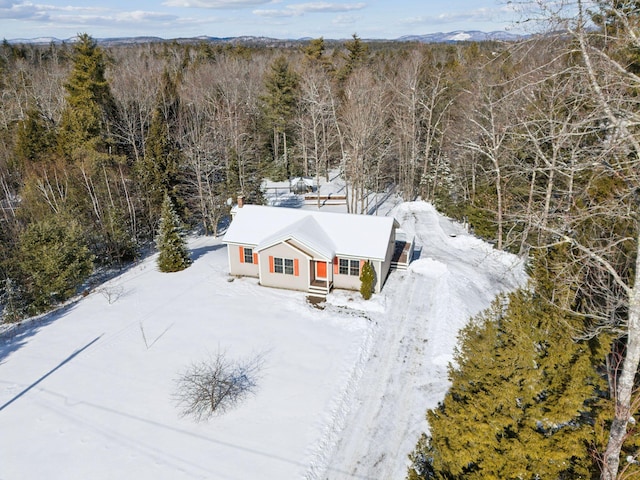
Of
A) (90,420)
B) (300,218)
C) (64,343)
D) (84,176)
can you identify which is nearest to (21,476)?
(90,420)

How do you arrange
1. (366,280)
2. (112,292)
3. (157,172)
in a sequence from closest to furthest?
(366,280) → (112,292) → (157,172)

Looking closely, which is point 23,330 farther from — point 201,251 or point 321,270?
point 321,270

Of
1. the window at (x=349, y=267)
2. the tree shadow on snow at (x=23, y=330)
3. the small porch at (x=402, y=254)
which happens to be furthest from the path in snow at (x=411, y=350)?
the tree shadow on snow at (x=23, y=330)

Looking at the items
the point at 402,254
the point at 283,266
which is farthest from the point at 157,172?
the point at 402,254

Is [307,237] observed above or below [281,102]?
below

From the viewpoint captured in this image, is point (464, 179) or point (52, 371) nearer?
point (52, 371)

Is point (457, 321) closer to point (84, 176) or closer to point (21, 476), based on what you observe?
point (21, 476)

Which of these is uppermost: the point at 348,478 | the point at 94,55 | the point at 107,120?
the point at 94,55
